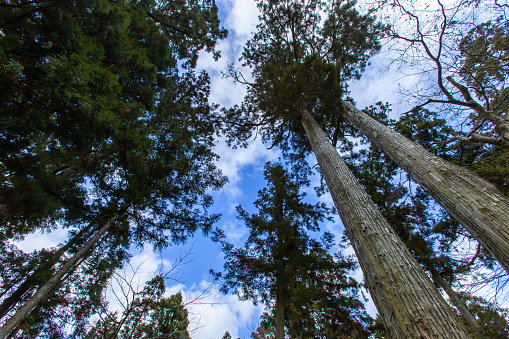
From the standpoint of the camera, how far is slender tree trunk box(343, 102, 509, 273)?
1725 mm

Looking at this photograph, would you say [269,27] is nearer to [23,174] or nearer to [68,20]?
[68,20]

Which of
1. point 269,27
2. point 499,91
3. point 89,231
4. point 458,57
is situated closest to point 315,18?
point 269,27

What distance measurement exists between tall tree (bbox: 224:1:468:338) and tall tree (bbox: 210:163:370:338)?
3762mm

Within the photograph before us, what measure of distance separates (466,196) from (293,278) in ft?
20.2

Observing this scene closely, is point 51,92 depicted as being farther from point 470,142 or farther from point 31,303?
point 470,142

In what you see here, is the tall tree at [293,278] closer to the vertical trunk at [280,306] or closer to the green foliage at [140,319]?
the vertical trunk at [280,306]

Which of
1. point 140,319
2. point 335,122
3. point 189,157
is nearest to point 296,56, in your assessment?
point 335,122

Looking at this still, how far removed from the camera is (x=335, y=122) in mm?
7801

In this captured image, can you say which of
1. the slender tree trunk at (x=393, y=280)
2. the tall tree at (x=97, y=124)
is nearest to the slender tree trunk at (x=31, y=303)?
the tall tree at (x=97, y=124)

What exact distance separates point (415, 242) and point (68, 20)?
10075mm

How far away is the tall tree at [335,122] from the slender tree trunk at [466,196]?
2.08ft

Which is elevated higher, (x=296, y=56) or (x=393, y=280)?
(x=296, y=56)

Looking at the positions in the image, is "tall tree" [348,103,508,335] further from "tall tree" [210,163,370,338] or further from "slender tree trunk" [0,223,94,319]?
"slender tree trunk" [0,223,94,319]

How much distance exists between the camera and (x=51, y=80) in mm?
2553
